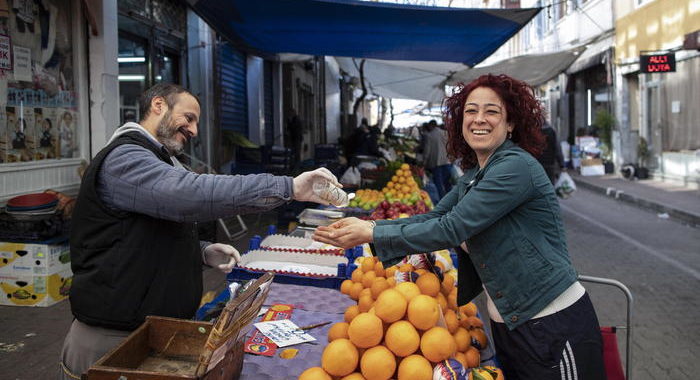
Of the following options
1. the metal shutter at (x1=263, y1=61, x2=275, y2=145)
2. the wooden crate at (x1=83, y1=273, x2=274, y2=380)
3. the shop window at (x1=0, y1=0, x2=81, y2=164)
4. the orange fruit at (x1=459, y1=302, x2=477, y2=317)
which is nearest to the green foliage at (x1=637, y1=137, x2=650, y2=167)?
the metal shutter at (x1=263, y1=61, x2=275, y2=145)

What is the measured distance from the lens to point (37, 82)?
5.98m

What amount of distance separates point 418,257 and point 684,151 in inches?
618

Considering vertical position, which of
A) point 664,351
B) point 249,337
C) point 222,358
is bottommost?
point 664,351

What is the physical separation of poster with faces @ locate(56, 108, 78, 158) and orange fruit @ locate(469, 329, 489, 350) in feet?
18.9

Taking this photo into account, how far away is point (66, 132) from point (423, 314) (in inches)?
237

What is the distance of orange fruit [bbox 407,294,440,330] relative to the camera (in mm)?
1981

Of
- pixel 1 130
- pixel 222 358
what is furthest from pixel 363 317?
pixel 1 130

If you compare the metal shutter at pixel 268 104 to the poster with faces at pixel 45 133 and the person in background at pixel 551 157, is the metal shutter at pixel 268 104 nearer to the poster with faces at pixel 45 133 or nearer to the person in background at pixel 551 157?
the person in background at pixel 551 157

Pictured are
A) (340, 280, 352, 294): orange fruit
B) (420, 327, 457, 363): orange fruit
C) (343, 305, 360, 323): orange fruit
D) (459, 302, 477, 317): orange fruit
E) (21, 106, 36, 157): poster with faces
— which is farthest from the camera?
(21, 106, 36, 157): poster with faces

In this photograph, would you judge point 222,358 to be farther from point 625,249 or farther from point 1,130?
point 625,249

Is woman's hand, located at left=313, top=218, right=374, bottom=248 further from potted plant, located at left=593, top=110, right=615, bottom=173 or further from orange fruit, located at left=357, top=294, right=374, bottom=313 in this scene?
potted plant, located at left=593, top=110, right=615, bottom=173

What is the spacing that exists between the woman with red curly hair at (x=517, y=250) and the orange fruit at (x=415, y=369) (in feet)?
1.30

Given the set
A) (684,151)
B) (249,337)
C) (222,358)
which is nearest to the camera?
(222,358)

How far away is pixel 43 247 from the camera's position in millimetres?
5184
